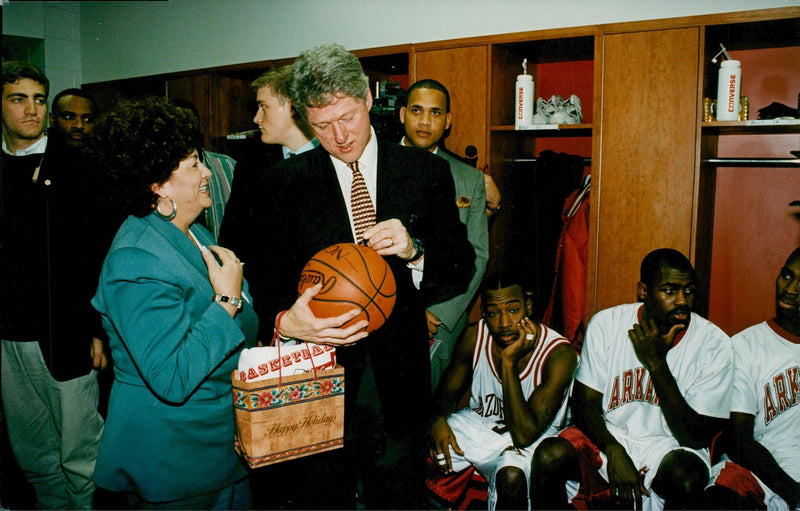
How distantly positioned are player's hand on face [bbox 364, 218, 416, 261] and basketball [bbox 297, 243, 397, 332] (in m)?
0.04

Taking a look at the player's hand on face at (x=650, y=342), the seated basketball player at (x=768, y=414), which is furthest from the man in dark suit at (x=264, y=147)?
the seated basketball player at (x=768, y=414)

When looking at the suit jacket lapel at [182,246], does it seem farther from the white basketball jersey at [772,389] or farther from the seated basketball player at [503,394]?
the white basketball jersey at [772,389]

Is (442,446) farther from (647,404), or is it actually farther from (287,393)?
(287,393)

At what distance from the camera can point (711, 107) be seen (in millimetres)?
2822

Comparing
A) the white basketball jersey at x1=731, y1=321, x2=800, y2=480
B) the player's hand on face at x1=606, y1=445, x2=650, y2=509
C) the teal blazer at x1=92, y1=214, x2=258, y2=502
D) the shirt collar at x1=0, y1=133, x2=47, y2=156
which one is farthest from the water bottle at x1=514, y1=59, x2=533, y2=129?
the shirt collar at x1=0, y1=133, x2=47, y2=156

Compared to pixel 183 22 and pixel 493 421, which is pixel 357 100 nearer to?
pixel 493 421

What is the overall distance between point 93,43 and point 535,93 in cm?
507

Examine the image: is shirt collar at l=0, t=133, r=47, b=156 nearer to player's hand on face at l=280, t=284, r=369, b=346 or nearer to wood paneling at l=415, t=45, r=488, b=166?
player's hand on face at l=280, t=284, r=369, b=346

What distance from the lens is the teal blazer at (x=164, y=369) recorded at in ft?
4.65

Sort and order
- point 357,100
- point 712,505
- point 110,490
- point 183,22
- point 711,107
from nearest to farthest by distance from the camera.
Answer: point 110,490 → point 357,100 → point 712,505 → point 711,107 → point 183,22

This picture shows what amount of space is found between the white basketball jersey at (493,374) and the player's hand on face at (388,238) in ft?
3.87

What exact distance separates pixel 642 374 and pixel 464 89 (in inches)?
72.9

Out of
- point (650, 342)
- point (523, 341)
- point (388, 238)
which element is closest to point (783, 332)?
point (650, 342)

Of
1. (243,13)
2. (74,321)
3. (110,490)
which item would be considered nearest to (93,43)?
(243,13)
